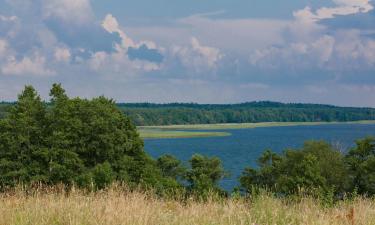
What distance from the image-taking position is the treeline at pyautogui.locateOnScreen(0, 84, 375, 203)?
44.0 metres

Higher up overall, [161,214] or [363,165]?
[161,214]

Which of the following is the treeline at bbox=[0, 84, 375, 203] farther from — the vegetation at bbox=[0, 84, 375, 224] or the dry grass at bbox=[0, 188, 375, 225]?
the dry grass at bbox=[0, 188, 375, 225]

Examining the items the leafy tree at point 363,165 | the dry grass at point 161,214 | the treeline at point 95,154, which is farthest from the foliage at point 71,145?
the dry grass at point 161,214

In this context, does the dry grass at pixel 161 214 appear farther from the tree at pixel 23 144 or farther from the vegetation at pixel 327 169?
the vegetation at pixel 327 169

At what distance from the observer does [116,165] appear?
44156 millimetres

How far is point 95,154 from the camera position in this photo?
47094 millimetres

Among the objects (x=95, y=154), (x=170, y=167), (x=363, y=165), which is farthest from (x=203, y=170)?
→ (x=363, y=165)

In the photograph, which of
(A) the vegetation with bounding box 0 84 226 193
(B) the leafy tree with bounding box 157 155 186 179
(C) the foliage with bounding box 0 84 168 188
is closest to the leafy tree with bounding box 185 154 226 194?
(B) the leafy tree with bounding box 157 155 186 179

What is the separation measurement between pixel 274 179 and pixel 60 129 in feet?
72.3

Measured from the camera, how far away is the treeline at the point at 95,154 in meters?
44.0

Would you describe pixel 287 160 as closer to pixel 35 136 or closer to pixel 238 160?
pixel 35 136

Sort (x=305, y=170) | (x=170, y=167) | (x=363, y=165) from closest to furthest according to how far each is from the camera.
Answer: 1. (x=305, y=170)
2. (x=363, y=165)
3. (x=170, y=167)

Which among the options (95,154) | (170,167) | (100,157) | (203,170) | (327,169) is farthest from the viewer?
(170,167)

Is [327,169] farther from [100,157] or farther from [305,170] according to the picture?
[100,157]
